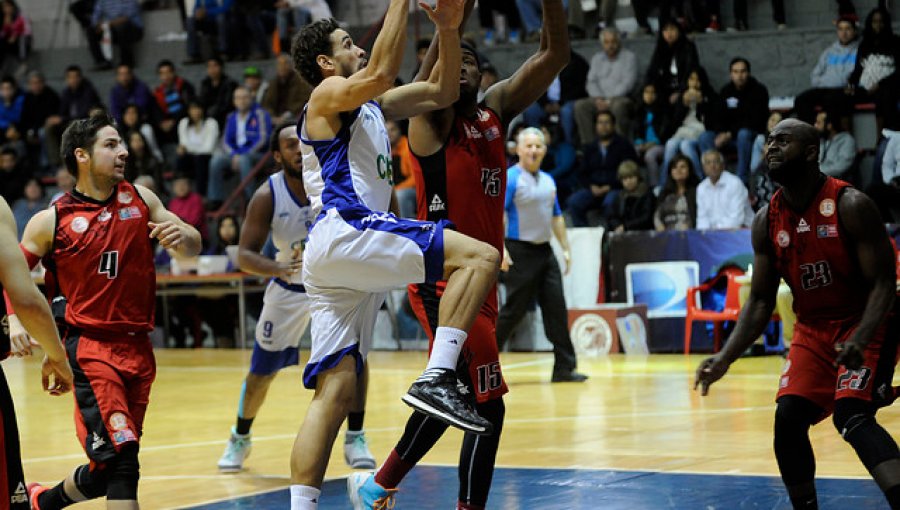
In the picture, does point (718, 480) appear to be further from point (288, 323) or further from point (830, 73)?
point (830, 73)

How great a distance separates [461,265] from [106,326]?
5.81 feet

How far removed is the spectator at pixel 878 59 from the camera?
16.2m

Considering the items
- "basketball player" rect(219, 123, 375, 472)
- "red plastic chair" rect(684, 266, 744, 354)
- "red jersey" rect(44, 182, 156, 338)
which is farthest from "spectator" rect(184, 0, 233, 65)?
"red jersey" rect(44, 182, 156, 338)

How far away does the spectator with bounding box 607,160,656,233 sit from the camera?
55.0 ft

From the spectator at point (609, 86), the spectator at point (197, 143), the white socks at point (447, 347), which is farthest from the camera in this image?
the spectator at point (197, 143)

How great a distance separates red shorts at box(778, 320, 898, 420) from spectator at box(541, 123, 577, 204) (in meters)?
12.2

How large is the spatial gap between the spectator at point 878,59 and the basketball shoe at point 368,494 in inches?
458

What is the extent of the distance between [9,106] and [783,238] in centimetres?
1955

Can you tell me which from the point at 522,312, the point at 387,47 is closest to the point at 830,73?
the point at 522,312

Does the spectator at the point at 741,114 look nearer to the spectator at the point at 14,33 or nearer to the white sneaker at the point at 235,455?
the white sneaker at the point at 235,455

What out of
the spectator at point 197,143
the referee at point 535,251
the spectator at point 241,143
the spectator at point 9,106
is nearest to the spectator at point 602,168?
the referee at point 535,251

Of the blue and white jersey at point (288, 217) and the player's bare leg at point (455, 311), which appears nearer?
the player's bare leg at point (455, 311)

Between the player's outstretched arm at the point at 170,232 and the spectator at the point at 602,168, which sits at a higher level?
the player's outstretched arm at the point at 170,232

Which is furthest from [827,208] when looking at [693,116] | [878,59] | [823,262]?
[693,116]
